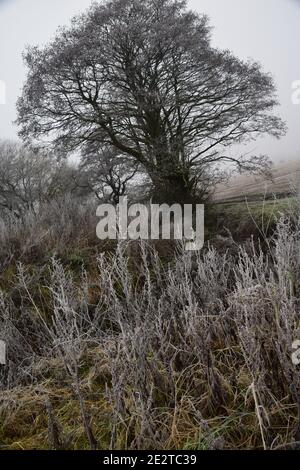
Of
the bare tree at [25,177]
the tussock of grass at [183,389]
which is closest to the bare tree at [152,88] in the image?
the tussock of grass at [183,389]

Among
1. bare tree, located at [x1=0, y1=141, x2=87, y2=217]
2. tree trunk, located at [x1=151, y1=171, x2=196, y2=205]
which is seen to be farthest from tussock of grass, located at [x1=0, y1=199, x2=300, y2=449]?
bare tree, located at [x1=0, y1=141, x2=87, y2=217]

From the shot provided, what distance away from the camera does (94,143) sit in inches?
407

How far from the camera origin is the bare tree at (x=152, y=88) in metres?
8.82

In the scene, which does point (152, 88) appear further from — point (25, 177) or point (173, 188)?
point (25, 177)

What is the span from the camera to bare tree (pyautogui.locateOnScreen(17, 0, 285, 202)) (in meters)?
8.82

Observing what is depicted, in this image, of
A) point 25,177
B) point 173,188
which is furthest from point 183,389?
point 25,177

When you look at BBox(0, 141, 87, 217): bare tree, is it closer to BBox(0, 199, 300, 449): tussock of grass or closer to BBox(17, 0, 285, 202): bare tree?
BBox(17, 0, 285, 202): bare tree

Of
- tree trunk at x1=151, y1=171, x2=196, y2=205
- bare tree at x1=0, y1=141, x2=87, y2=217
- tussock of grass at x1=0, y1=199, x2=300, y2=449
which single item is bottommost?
tussock of grass at x1=0, y1=199, x2=300, y2=449

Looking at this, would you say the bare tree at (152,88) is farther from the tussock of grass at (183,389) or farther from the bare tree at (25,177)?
the bare tree at (25,177)

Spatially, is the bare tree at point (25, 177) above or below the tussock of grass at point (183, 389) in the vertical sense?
above

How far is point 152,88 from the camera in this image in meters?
9.67
